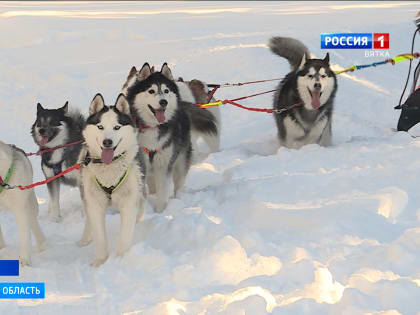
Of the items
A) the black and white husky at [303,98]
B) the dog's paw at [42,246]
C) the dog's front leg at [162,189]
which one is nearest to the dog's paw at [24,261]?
the dog's paw at [42,246]

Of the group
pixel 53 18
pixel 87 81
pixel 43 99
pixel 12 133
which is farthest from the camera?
pixel 53 18

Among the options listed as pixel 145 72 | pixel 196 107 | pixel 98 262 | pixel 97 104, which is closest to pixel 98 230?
pixel 98 262

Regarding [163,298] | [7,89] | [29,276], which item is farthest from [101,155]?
[7,89]

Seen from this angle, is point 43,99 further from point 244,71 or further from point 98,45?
point 98,45

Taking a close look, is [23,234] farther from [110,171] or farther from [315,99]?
[315,99]

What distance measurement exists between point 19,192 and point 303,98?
8.68 ft

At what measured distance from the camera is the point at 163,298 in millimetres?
2250

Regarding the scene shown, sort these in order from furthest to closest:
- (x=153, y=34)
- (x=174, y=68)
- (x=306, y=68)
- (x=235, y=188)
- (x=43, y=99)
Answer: (x=153, y=34) < (x=174, y=68) < (x=43, y=99) < (x=306, y=68) < (x=235, y=188)

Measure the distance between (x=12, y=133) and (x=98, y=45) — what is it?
5851 mm

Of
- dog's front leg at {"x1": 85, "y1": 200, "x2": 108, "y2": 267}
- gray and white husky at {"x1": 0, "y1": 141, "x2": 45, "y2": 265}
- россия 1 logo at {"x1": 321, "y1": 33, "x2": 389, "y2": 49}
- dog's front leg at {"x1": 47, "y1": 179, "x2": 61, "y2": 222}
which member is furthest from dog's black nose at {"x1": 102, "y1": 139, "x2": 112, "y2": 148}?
россия 1 logo at {"x1": 321, "y1": 33, "x2": 389, "y2": 49}

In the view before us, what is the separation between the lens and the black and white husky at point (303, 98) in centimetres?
441

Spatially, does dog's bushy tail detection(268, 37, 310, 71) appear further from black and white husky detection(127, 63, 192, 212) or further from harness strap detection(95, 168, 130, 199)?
harness strap detection(95, 168, 130, 199)

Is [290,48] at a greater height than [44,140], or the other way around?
[290,48]

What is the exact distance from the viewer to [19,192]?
2.73m
